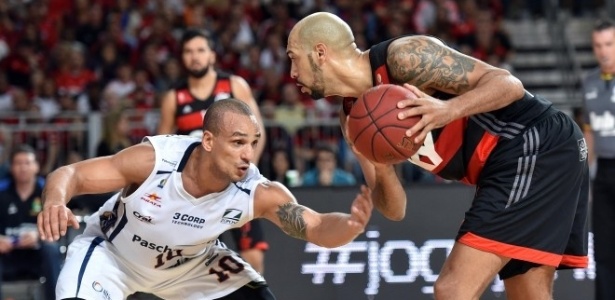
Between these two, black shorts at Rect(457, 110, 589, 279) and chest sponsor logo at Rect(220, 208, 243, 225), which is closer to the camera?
black shorts at Rect(457, 110, 589, 279)

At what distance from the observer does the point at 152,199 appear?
5.82m

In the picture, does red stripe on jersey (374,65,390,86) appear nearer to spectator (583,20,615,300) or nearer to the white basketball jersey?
the white basketball jersey

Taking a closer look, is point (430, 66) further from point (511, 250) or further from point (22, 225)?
point (22, 225)

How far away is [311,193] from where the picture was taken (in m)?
9.07

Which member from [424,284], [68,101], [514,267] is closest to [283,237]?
[424,284]

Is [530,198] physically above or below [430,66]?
below

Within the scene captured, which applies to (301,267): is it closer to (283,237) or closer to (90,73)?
(283,237)

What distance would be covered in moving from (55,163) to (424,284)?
14.4 ft

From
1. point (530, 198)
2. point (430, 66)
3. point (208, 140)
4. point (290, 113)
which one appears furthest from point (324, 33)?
point (290, 113)

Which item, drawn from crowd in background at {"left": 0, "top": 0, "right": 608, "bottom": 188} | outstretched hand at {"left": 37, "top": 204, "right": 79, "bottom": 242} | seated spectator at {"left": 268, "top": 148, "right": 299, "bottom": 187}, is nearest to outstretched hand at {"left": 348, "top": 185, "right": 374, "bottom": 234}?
outstretched hand at {"left": 37, "top": 204, "right": 79, "bottom": 242}

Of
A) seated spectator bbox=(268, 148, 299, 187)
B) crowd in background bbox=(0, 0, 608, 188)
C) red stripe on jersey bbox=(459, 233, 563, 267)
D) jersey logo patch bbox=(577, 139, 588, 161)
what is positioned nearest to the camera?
red stripe on jersey bbox=(459, 233, 563, 267)

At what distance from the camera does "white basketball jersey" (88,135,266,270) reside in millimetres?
5832

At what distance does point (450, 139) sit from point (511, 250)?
2.03 feet

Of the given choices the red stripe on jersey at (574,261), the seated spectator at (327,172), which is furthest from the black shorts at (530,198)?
the seated spectator at (327,172)
